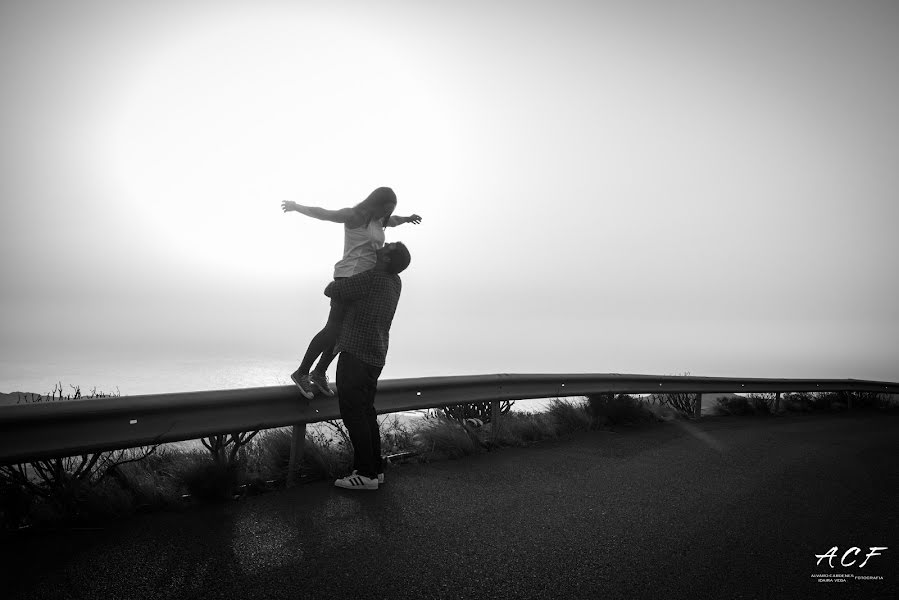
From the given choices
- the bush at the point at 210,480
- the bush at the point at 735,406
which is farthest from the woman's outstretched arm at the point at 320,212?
the bush at the point at 735,406

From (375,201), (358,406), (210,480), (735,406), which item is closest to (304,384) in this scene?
(358,406)

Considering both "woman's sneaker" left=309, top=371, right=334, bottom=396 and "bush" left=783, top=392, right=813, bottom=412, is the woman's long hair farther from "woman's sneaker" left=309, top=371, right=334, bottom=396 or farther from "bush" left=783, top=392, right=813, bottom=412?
"bush" left=783, top=392, right=813, bottom=412

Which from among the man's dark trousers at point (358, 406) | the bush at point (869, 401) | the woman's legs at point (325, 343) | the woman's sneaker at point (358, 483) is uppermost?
the woman's legs at point (325, 343)

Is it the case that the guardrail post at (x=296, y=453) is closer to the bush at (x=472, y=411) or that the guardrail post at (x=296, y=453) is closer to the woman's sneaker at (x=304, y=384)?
the woman's sneaker at (x=304, y=384)

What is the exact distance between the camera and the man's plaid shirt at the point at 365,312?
3527 mm

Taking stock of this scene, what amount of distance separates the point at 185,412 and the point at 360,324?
130 centimetres

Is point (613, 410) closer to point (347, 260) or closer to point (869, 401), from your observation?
point (347, 260)

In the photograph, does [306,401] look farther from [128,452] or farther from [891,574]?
[891,574]

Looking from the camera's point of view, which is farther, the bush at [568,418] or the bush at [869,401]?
the bush at [869,401]

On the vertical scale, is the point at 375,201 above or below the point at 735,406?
above

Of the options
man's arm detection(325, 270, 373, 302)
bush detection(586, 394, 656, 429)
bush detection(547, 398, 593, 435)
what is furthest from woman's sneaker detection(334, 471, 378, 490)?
bush detection(586, 394, 656, 429)

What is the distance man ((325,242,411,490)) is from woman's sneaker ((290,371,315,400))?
253 mm

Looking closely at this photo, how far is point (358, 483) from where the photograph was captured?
3.41m

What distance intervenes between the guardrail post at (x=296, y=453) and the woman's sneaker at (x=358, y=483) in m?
0.37
